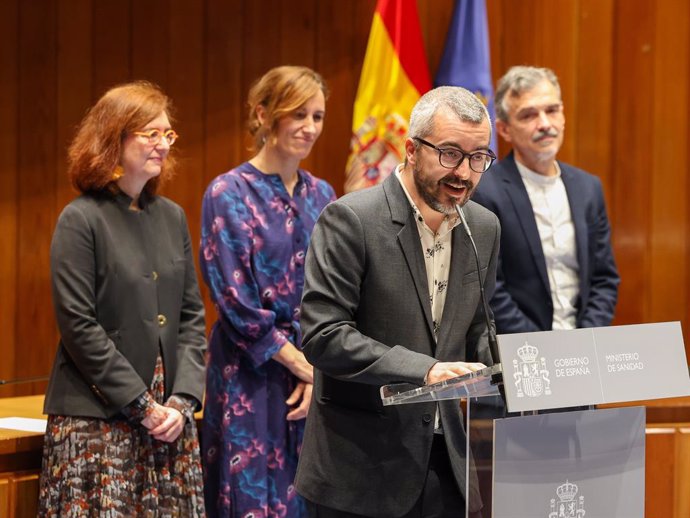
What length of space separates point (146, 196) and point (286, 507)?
1.05 metres

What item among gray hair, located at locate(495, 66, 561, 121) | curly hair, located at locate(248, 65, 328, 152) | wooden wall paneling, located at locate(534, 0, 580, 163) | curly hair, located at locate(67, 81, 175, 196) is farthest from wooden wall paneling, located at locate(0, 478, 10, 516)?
wooden wall paneling, located at locate(534, 0, 580, 163)

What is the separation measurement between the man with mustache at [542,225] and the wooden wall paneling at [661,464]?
1.38ft

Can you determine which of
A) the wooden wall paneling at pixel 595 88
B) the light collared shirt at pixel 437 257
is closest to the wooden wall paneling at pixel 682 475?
the wooden wall paneling at pixel 595 88

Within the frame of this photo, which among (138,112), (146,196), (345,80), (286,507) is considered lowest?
(286,507)

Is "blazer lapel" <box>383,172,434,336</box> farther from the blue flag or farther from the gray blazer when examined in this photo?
the blue flag

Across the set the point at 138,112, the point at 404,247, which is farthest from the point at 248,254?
the point at 404,247

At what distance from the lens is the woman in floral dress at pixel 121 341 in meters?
2.96

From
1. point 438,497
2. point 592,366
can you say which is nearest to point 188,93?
point 438,497

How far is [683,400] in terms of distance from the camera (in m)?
3.73

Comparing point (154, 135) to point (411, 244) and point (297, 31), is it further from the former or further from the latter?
point (297, 31)

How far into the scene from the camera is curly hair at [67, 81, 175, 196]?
310 cm

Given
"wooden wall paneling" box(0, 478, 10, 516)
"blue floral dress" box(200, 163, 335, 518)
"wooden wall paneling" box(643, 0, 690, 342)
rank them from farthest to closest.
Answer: "wooden wall paneling" box(643, 0, 690, 342)
"blue floral dress" box(200, 163, 335, 518)
"wooden wall paneling" box(0, 478, 10, 516)

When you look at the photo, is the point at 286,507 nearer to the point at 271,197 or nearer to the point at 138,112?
the point at 271,197

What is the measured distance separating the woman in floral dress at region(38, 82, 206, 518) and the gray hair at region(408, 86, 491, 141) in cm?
113
